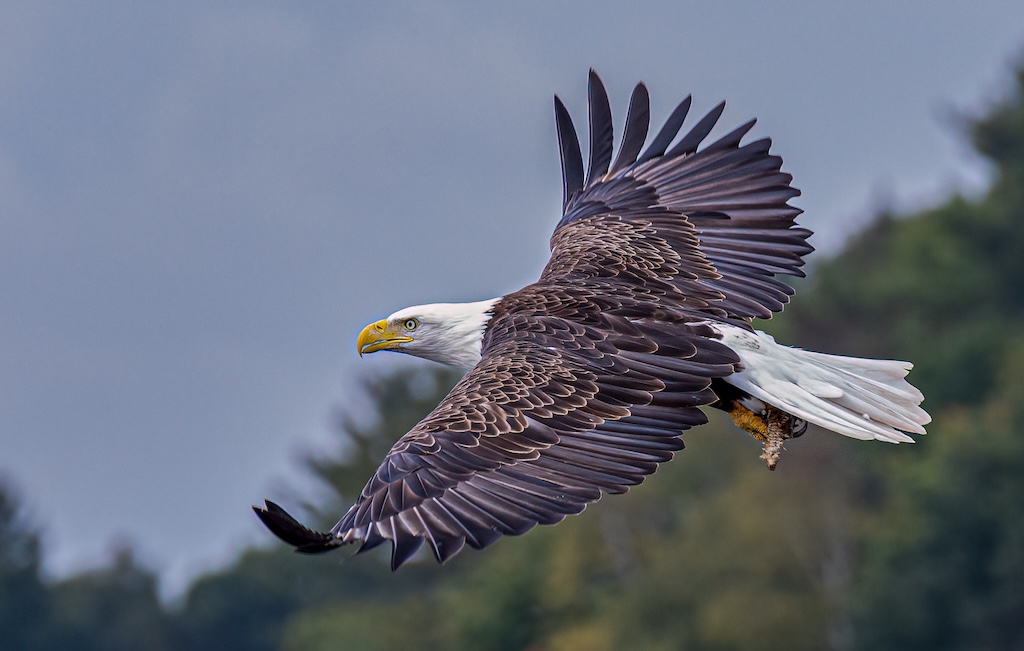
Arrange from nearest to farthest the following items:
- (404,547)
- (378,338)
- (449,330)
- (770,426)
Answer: (404,547) → (770,426) → (449,330) → (378,338)

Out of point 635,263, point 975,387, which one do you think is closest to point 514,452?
point 635,263

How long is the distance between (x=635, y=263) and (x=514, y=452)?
6.88 feet

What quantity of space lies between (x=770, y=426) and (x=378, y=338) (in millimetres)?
2363

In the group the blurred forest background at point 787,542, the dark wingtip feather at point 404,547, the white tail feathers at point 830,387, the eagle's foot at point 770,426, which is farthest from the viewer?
the blurred forest background at point 787,542

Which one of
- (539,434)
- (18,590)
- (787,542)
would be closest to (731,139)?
(539,434)

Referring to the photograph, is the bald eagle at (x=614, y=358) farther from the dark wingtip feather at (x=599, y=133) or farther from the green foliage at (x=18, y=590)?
the green foliage at (x=18, y=590)

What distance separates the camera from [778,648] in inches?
2009

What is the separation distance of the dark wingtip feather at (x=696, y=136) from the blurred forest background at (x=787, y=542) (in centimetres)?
3762

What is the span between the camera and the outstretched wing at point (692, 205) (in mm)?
12117

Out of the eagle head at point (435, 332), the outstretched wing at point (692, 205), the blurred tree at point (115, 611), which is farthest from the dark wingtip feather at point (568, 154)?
the blurred tree at point (115, 611)

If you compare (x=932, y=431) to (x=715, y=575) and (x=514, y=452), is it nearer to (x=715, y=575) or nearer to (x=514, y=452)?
(x=715, y=575)

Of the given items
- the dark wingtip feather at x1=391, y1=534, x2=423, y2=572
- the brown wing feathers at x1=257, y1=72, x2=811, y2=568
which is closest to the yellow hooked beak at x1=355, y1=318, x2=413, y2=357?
the brown wing feathers at x1=257, y1=72, x2=811, y2=568

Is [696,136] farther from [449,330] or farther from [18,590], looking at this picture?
[18,590]

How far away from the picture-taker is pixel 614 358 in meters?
10.8
